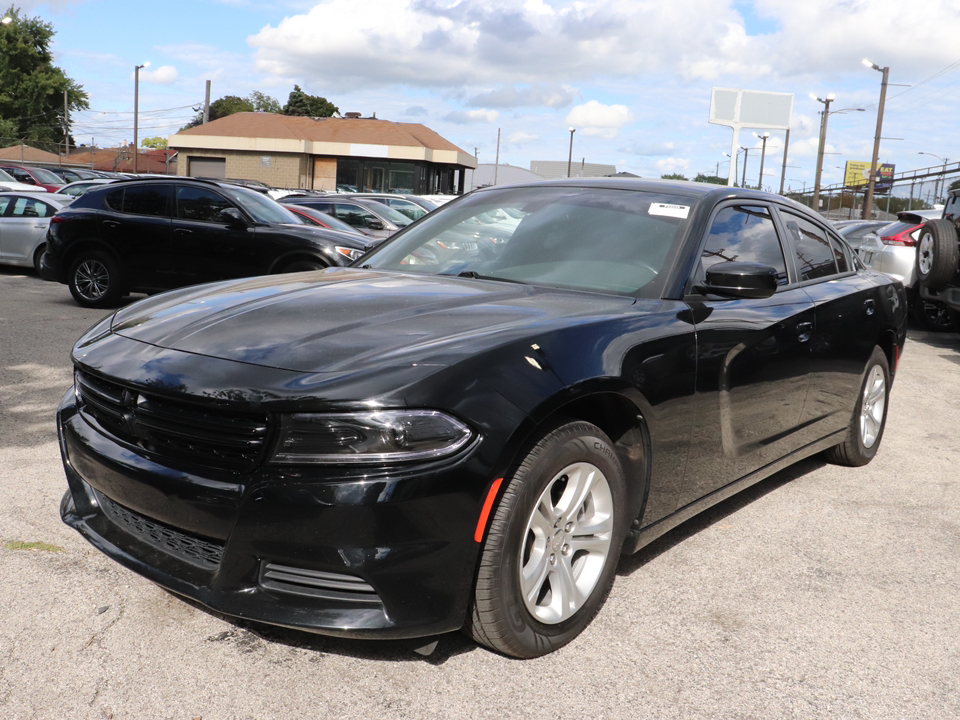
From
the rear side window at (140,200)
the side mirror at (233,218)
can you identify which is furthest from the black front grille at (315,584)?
the rear side window at (140,200)

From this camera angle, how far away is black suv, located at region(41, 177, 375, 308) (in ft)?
33.7

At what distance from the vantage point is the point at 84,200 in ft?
36.4

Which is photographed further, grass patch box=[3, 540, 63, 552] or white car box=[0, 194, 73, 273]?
white car box=[0, 194, 73, 273]

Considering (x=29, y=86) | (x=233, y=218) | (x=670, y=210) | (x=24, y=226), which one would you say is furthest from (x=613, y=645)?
(x=29, y=86)

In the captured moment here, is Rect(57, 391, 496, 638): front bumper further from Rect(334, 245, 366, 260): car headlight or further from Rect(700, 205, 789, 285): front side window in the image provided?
Rect(334, 245, 366, 260): car headlight

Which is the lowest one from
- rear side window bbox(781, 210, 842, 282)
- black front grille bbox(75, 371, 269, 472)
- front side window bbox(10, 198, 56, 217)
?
black front grille bbox(75, 371, 269, 472)

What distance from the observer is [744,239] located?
→ 4.07m

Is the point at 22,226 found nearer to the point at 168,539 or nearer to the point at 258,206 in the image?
the point at 258,206

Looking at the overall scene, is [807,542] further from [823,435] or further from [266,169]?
[266,169]

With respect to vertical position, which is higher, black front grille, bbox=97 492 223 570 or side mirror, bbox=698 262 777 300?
side mirror, bbox=698 262 777 300

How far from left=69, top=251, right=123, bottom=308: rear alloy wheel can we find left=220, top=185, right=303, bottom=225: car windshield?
1.66 m

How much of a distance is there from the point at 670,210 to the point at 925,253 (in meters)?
8.74

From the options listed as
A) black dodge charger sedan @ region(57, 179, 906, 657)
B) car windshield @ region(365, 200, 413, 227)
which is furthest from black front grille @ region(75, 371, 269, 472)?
car windshield @ region(365, 200, 413, 227)

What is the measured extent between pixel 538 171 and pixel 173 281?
92985 mm
